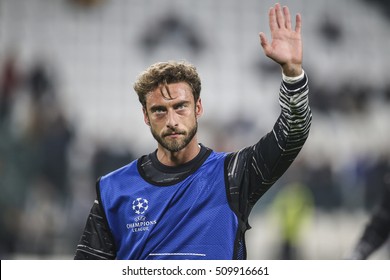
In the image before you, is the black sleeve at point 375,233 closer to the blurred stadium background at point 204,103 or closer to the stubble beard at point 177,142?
the stubble beard at point 177,142

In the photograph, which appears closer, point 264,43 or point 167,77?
point 264,43

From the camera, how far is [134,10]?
15.5 metres

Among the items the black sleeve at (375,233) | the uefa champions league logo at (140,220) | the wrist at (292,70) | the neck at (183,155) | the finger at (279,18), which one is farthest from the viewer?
the black sleeve at (375,233)

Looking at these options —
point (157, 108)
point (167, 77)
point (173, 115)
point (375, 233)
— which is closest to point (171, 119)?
point (173, 115)

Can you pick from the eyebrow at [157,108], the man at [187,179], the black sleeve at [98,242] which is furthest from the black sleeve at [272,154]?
the black sleeve at [98,242]

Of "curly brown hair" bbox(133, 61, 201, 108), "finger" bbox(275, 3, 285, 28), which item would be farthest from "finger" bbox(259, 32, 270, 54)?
"curly brown hair" bbox(133, 61, 201, 108)

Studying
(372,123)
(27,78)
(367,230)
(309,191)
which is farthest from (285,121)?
(372,123)

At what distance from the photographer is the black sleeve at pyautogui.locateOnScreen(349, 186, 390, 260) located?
20.0 feet

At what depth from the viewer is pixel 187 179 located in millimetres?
4059

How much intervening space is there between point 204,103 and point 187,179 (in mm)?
10812

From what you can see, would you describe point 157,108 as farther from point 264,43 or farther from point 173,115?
point 264,43

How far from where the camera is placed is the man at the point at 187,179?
381 cm

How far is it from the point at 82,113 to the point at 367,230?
8852 mm
